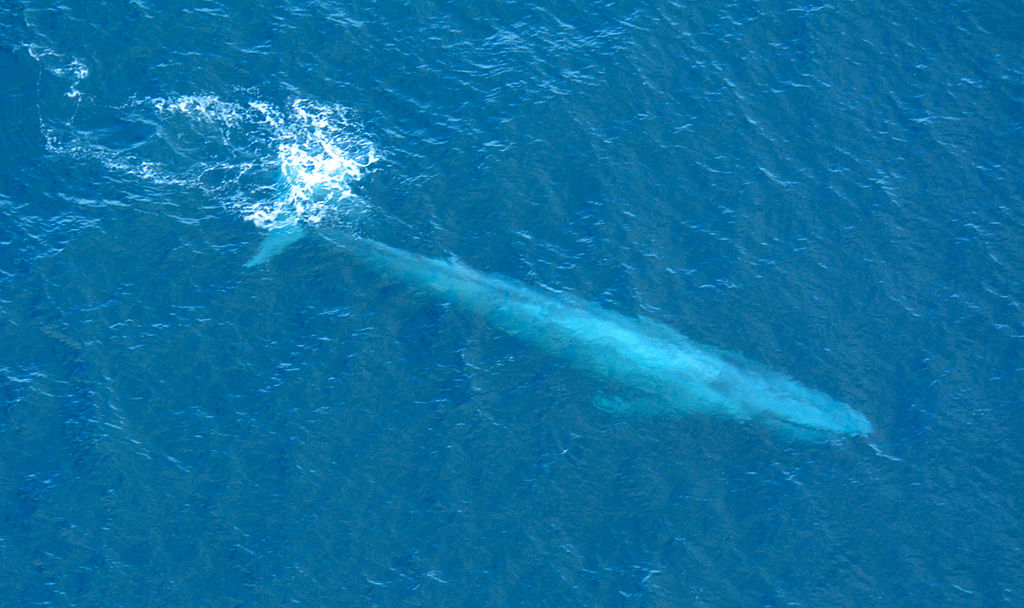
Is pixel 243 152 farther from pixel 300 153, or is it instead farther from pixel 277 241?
pixel 277 241

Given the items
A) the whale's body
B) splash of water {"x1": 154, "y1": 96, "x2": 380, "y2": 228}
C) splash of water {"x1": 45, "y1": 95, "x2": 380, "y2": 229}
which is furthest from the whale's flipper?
splash of water {"x1": 45, "y1": 95, "x2": 380, "y2": 229}

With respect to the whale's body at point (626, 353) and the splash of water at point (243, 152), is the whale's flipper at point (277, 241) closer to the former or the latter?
the whale's body at point (626, 353)

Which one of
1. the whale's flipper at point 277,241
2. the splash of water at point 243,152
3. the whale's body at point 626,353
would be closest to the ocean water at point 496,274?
the splash of water at point 243,152

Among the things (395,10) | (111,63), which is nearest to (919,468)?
(395,10)

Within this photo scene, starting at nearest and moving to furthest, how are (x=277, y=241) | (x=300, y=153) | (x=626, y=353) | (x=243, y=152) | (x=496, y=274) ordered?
(x=626, y=353)
(x=496, y=274)
(x=277, y=241)
(x=243, y=152)
(x=300, y=153)

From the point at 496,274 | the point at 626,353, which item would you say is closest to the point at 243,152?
the point at 496,274

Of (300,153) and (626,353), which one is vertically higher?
(300,153)

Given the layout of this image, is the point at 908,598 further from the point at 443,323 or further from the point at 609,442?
the point at 443,323

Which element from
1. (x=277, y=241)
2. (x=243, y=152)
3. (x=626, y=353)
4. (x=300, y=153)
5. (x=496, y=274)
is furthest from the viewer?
(x=300, y=153)
